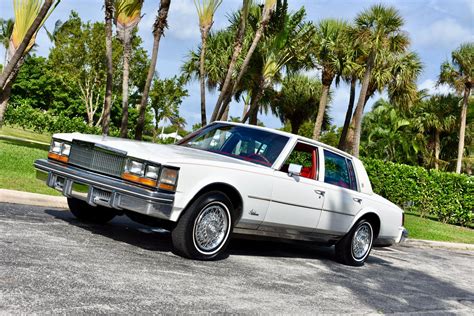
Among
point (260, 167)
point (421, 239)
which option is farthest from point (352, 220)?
point (421, 239)

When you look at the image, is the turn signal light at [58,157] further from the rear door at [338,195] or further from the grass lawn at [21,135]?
the grass lawn at [21,135]

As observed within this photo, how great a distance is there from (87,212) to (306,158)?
116 inches

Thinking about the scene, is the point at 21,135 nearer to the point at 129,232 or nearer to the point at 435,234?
the point at 435,234

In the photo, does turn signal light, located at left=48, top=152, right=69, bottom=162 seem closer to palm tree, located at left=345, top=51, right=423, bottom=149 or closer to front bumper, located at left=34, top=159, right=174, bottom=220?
front bumper, located at left=34, top=159, right=174, bottom=220

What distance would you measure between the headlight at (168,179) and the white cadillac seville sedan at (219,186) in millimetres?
10

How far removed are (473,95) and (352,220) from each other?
3519 cm

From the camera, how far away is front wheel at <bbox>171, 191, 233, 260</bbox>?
613 centimetres

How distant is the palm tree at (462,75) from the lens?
127 feet

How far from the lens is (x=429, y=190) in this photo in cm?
2281

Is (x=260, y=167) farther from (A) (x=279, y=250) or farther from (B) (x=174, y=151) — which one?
(A) (x=279, y=250)

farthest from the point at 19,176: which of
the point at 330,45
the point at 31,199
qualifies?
the point at 330,45

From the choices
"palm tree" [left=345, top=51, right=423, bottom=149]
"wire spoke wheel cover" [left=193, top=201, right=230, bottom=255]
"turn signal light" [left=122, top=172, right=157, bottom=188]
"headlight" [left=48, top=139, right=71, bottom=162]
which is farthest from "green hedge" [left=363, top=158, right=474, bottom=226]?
"turn signal light" [left=122, top=172, right=157, bottom=188]

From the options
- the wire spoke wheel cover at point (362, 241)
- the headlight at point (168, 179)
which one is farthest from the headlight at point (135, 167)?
the wire spoke wheel cover at point (362, 241)

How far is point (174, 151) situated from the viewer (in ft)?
21.9
